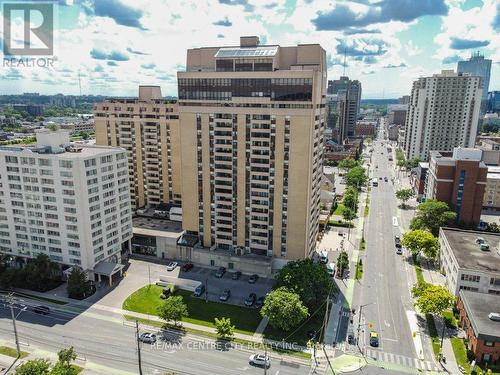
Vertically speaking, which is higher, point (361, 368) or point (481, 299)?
point (481, 299)

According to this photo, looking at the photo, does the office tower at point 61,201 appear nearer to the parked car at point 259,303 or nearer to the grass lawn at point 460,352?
the parked car at point 259,303

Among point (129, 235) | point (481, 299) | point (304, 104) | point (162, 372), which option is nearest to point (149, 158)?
point (129, 235)

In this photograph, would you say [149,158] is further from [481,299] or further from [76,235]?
[481,299]

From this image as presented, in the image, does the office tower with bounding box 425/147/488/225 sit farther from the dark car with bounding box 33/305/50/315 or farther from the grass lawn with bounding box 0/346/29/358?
the grass lawn with bounding box 0/346/29/358

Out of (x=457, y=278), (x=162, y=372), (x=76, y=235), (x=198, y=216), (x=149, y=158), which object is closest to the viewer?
(x=162, y=372)

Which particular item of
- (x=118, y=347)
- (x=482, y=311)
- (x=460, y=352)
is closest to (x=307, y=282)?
(x=460, y=352)

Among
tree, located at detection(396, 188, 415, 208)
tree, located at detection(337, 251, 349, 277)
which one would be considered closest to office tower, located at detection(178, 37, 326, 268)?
tree, located at detection(337, 251, 349, 277)

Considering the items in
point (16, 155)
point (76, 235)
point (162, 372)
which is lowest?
point (162, 372)
